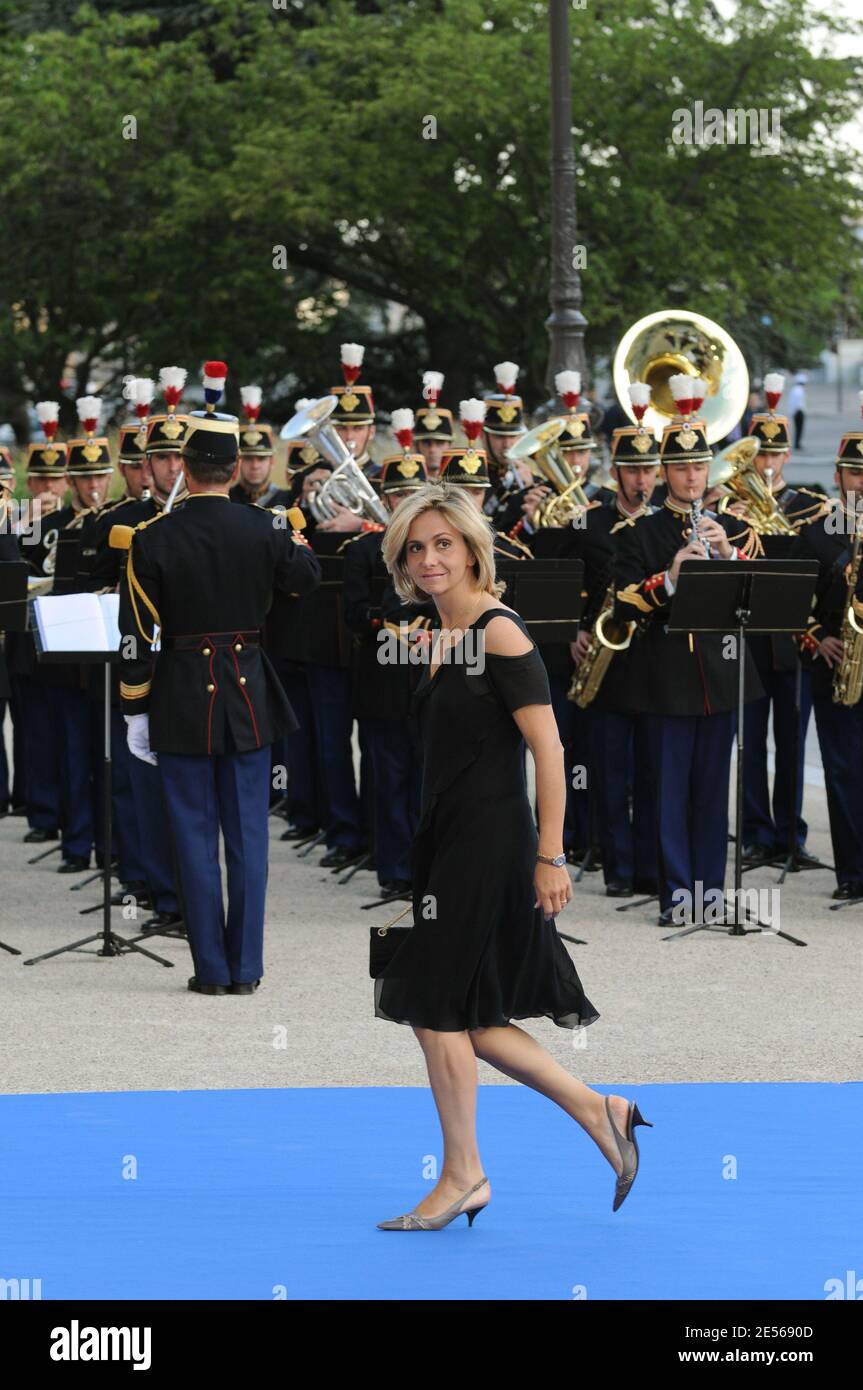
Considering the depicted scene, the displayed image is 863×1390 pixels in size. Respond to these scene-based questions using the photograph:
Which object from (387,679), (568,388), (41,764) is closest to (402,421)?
(387,679)

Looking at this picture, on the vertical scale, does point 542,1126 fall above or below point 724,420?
below

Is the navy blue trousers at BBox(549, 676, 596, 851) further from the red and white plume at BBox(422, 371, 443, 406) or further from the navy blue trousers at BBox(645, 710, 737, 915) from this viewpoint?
the red and white plume at BBox(422, 371, 443, 406)

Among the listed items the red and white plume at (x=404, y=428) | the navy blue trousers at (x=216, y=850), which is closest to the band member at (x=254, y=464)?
the red and white plume at (x=404, y=428)

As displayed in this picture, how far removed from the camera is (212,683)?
8.97 metres

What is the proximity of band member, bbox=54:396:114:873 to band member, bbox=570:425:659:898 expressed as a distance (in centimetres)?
260

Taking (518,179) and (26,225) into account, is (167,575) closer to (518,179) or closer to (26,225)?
(518,179)

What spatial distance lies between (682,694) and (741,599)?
0.68 metres

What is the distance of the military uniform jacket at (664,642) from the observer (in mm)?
10523

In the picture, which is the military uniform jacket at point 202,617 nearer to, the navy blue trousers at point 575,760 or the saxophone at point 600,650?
the saxophone at point 600,650

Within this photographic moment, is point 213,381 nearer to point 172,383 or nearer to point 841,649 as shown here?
point 172,383

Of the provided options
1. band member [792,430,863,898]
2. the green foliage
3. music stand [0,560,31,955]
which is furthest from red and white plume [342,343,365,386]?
the green foliage

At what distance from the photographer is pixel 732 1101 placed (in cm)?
745

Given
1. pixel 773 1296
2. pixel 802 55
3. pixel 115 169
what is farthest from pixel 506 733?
pixel 115 169
